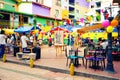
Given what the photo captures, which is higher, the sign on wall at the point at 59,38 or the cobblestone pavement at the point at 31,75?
the sign on wall at the point at 59,38

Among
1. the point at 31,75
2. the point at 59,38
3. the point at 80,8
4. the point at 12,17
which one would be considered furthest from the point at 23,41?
the point at 80,8

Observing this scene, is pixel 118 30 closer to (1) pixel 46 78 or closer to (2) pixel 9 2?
(1) pixel 46 78

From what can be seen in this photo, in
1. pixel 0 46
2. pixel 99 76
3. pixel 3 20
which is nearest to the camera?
pixel 99 76

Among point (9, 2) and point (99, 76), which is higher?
point (9, 2)

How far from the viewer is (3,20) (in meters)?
26.3

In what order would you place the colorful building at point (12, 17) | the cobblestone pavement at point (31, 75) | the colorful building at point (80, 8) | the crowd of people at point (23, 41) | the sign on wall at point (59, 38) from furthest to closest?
the colorful building at point (80, 8) < the colorful building at point (12, 17) < the sign on wall at point (59, 38) < the crowd of people at point (23, 41) < the cobblestone pavement at point (31, 75)

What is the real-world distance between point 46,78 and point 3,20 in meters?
18.9

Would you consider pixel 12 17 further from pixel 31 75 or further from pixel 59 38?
pixel 31 75

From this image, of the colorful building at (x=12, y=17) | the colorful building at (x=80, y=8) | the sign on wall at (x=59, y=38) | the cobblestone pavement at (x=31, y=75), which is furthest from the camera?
the colorful building at (x=80, y=8)

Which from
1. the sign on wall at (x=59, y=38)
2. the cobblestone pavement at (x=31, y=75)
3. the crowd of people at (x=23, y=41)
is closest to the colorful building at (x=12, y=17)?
the crowd of people at (x=23, y=41)

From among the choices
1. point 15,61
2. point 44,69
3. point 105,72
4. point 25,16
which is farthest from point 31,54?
point 25,16

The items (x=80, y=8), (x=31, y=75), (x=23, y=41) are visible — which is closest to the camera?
(x=31, y=75)

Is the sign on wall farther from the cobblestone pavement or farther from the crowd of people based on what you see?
the cobblestone pavement

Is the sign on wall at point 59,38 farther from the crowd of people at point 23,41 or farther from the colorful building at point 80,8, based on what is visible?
the colorful building at point 80,8
